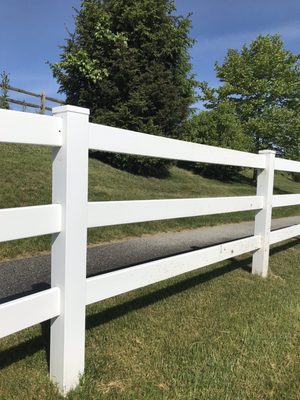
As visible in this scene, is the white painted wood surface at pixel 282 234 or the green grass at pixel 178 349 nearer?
the green grass at pixel 178 349

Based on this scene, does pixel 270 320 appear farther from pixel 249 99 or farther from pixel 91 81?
pixel 249 99

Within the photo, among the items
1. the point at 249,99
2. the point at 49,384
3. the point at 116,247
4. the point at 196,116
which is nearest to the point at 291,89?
the point at 249,99

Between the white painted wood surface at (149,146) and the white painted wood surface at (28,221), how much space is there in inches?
18.9

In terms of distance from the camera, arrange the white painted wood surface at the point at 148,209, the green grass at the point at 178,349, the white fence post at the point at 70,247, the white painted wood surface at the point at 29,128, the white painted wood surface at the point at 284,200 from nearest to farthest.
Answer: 1. the white painted wood surface at the point at 29,128
2. the white fence post at the point at 70,247
3. the green grass at the point at 178,349
4. the white painted wood surface at the point at 148,209
5. the white painted wood surface at the point at 284,200

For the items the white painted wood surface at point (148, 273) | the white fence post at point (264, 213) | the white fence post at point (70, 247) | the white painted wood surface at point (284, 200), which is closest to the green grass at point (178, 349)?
the white fence post at point (70, 247)

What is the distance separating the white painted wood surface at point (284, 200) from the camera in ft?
17.5

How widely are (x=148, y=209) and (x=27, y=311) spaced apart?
116 centimetres

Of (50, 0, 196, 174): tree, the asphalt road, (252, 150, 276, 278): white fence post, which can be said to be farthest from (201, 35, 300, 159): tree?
(252, 150, 276, 278): white fence post

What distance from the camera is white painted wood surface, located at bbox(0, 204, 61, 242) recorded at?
210cm

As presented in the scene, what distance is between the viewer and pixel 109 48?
1512 cm

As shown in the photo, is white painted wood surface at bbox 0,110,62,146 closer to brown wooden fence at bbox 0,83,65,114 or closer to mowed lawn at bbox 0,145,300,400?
mowed lawn at bbox 0,145,300,400

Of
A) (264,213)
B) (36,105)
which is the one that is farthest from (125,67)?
(264,213)

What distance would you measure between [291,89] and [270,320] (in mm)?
24137

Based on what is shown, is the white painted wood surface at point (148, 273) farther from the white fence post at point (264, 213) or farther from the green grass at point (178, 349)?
the white fence post at point (264, 213)
